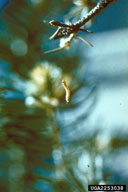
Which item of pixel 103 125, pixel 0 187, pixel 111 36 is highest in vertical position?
pixel 111 36

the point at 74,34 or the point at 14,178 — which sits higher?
the point at 74,34

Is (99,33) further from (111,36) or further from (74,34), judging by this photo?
(74,34)

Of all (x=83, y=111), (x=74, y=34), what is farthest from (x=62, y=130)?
(x=74, y=34)

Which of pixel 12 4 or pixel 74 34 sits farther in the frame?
pixel 12 4

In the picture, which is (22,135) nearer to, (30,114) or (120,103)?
(30,114)

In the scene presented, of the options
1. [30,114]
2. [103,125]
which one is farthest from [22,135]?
[103,125]

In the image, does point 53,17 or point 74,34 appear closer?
point 74,34
